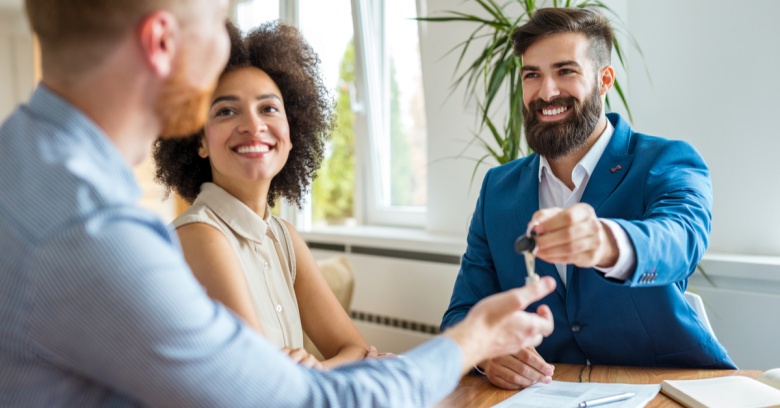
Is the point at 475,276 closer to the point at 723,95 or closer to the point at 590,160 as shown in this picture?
the point at 590,160

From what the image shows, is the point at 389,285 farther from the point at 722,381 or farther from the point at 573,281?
the point at 722,381

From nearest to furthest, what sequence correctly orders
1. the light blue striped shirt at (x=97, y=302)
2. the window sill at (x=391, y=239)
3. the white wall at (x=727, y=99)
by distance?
the light blue striped shirt at (x=97, y=302)
the white wall at (x=727, y=99)
the window sill at (x=391, y=239)

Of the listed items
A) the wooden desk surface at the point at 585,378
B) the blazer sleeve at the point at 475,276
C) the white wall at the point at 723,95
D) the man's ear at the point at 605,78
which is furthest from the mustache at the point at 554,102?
the white wall at the point at 723,95

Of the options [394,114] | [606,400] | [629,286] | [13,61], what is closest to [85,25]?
[606,400]

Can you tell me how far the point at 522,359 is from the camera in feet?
5.58

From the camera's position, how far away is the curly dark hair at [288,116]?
2021 mm

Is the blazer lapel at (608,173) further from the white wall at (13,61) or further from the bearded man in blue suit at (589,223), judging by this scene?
the white wall at (13,61)

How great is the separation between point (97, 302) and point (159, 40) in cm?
33

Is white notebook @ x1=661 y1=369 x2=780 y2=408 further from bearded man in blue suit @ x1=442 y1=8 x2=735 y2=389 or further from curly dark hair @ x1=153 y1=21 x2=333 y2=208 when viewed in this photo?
curly dark hair @ x1=153 y1=21 x2=333 y2=208

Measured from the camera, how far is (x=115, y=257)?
79 cm

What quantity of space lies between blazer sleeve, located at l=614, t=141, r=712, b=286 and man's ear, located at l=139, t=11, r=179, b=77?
1.03 m

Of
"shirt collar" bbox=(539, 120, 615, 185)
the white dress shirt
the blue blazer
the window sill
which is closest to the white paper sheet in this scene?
the blue blazer

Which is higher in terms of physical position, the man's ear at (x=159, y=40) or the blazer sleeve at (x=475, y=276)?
the man's ear at (x=159, y=40)

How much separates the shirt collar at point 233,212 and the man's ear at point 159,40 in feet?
3.08
